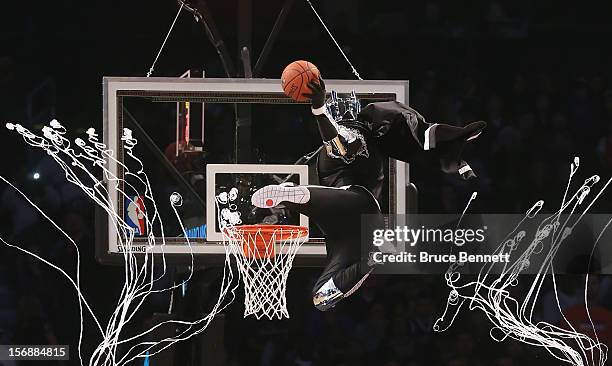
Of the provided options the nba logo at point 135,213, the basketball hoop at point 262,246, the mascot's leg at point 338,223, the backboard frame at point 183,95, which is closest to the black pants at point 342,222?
the mascot's leg at point 338,223

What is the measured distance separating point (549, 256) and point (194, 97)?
6.06 feet

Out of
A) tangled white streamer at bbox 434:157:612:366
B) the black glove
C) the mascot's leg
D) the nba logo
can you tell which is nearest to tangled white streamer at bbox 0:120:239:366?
the nba logo

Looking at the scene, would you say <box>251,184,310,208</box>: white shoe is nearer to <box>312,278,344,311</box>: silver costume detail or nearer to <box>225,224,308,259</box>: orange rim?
<box>225,224,308,259</box>: orange rim

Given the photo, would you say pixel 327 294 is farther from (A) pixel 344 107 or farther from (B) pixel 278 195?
(A) pixel 344 107

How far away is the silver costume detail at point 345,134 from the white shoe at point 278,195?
0.63 ft

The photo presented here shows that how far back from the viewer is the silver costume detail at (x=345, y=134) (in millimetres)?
4164

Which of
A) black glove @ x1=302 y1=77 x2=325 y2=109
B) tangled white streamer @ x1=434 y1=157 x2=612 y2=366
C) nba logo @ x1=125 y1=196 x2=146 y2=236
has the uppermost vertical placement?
black glove @ x1=302 y1=77 x2=325 y2=109

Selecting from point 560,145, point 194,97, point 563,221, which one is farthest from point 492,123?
point 194,97

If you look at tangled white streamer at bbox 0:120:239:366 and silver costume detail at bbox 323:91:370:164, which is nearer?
silver costume detail at bbox 323:91:370:164

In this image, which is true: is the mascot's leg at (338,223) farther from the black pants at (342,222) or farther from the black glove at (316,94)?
the black glove at (316,94)

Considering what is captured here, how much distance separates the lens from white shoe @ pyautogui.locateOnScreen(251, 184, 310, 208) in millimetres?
4145

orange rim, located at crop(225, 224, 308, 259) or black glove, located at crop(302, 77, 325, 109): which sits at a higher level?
black glove, located at crop(302, 77, 325, 109)

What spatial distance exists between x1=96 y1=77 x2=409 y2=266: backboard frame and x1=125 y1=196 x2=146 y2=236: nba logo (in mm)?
45

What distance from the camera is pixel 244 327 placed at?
5289mm
